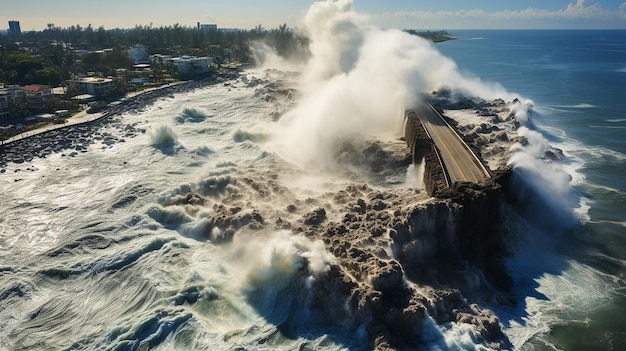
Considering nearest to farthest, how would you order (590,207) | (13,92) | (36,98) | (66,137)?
1. (590,207)
2. (66,137)
3. (13,92)
4. (36,98)

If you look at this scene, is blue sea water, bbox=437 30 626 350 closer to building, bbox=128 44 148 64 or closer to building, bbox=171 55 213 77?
building, bbox=171 55 213 77

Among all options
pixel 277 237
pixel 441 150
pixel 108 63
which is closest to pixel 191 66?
pixel 108 63

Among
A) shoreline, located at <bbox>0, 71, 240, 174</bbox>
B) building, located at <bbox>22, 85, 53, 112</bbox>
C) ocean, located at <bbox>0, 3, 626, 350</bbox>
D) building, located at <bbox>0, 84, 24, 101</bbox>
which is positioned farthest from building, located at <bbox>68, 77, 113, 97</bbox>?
ocean, located at <bbox>0, 3, 626, 350</bbox>

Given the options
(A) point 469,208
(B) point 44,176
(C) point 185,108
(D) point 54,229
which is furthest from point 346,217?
(C) point 185,108

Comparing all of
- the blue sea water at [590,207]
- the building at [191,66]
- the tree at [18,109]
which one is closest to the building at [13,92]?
the tree at [18,109]

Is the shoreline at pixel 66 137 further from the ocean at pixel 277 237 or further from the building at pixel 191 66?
the building at pixel 191 66

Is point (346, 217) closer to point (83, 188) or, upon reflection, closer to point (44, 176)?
point (83, 188)

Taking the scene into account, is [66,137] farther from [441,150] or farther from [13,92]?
[441,150]
